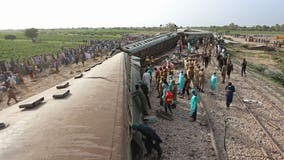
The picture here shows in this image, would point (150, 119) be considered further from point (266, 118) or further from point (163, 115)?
point (266, 118)

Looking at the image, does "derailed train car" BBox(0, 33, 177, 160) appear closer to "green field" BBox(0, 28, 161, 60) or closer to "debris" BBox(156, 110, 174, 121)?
"debris" BBox(156, 110, 174, 121)

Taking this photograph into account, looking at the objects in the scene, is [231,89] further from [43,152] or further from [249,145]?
[43,152]

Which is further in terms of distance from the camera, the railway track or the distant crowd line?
the distant crowd line

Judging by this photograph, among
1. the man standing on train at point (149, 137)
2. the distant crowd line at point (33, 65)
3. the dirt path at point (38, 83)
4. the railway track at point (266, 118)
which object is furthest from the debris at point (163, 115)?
the distant crowd line at point (33, 65)

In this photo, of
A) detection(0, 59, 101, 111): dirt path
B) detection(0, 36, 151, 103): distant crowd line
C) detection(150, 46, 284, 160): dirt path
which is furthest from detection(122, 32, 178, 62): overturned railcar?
detection(0, 59, 101, 111): dirt path

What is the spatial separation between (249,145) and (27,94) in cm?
1305

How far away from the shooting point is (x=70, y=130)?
334 cm

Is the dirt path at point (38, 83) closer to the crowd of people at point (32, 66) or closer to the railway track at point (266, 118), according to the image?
the crowd of people at point (32, 66)

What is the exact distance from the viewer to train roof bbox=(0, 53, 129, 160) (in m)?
2.78

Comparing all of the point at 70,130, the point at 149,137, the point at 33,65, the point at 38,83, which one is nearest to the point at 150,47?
the point at 38,83

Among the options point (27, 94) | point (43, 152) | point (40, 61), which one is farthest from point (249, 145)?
point (40, 61)

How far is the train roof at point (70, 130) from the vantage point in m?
2.78

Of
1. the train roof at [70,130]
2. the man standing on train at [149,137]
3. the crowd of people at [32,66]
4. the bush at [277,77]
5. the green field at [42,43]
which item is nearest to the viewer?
the train roof at [70,130]

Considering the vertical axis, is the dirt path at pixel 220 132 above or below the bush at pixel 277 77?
above
